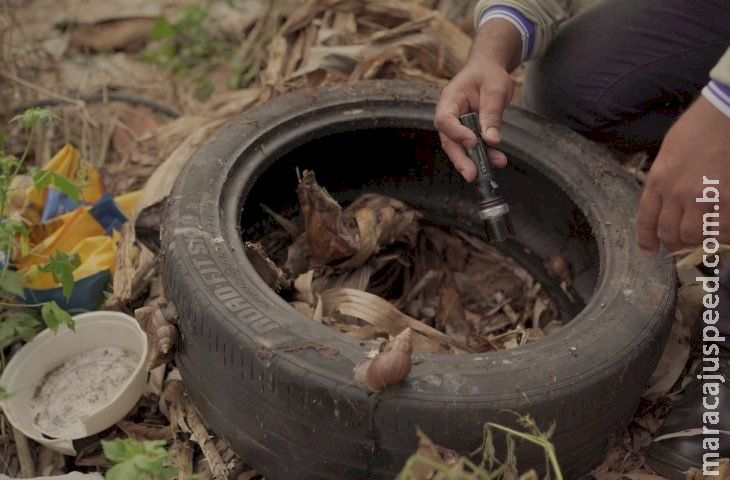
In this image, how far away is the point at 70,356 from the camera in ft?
7.85

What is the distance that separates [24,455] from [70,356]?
0.33 m

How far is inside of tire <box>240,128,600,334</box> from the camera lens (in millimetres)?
2457

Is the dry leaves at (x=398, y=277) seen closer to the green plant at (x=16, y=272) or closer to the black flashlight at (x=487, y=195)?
the black flashlight at (x=487, y=195)

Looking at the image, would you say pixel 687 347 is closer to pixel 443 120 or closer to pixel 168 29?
pixel 443 120

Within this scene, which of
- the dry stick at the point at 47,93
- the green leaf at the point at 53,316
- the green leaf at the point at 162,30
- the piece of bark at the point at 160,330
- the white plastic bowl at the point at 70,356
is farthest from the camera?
the green leaf at the point at 162,30

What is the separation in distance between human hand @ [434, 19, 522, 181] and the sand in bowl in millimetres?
1218

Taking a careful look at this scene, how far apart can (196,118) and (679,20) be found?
76.7 inches

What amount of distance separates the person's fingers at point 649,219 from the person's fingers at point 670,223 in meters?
0.01

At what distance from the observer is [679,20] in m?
2.41

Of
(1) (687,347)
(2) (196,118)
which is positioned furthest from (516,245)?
(2) (196,118)

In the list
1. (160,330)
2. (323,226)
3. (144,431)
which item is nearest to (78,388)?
(144,431)

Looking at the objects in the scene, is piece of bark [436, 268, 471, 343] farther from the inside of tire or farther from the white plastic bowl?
the white plastic bowl

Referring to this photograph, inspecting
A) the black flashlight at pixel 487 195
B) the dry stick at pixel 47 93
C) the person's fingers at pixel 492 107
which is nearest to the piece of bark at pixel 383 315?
the black flashlight at pixel 487 195

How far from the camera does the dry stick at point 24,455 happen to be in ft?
7.13
